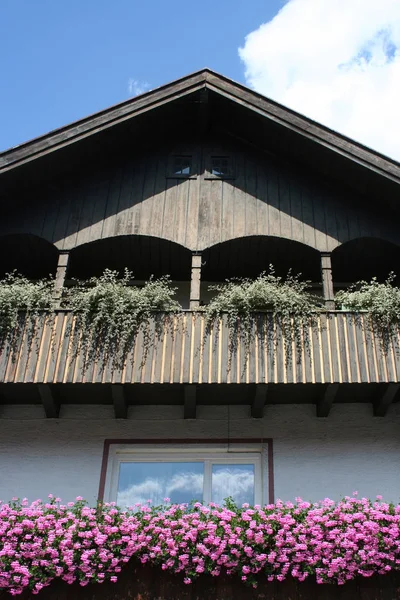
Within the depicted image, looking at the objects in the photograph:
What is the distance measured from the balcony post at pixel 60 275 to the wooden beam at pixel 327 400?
373 centimetres

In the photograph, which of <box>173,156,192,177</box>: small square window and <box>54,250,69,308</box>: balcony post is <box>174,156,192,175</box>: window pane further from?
<box>54,250,69,308</box>: balcony post

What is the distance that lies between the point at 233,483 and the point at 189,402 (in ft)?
3.84

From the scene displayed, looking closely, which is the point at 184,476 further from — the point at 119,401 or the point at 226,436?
the point at 119,401

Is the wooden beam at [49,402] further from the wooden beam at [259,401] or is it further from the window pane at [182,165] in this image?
the window pane at [182,165]

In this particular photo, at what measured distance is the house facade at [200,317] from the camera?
8.97 m

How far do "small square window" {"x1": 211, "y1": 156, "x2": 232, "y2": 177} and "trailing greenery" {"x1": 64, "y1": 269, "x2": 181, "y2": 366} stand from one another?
2864 mm

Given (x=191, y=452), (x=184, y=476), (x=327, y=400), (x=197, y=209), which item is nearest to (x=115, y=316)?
(x=191, y=452)

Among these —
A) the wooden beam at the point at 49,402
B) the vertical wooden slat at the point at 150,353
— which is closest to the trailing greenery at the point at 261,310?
the vertical wooden slat at the point at 150,353

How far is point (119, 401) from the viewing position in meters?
9.20

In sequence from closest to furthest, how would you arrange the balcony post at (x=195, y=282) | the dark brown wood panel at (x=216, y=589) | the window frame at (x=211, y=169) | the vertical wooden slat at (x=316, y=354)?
the dark brown wood panel at (x=216, y=589)
the vertical wooden slat at (x=316, y=354)
the balcony post at (x=195, y=282)
the window frame at (x=211, y=169)

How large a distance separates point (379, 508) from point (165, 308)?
3.67 m

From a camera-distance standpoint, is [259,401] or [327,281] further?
[327,281]

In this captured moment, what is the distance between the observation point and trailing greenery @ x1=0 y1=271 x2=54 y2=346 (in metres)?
9.18

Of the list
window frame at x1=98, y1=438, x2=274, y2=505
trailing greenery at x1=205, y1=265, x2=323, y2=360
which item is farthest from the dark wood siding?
window frame at x1=98, y1=438, x2=274, y2=505
